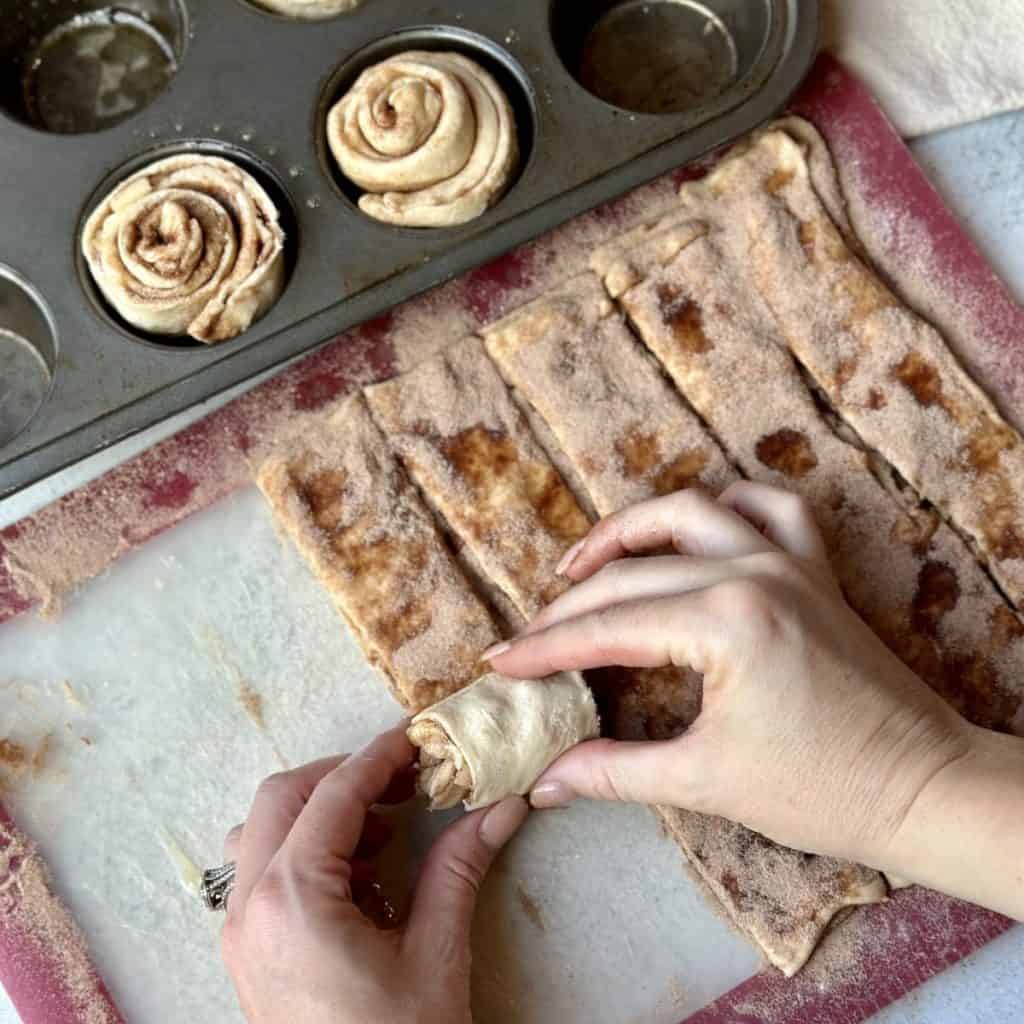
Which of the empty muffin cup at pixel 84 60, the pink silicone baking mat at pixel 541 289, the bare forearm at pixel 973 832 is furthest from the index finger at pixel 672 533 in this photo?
the empty muffin cup at pixel 84 60

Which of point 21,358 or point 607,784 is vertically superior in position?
point 21,358

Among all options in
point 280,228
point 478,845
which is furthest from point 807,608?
point 280,228

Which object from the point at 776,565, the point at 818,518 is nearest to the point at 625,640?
the point at 776,565

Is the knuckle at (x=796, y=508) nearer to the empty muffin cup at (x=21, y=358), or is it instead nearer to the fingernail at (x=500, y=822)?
the fingernail at (x=500, y=822)

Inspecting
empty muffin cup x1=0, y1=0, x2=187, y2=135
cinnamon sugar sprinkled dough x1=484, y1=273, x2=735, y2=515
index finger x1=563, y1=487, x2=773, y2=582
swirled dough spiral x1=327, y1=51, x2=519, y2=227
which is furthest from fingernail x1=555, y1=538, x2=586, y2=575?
empty muffin cup x1=0, y1=0, x2=187, y2=135

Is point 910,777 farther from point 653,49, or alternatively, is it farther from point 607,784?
point 653,49

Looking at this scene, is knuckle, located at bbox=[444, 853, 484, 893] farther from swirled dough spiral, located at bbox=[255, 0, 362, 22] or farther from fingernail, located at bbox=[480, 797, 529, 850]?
swirled dough spiral, located at bbox=[255, 0, 362, 22]

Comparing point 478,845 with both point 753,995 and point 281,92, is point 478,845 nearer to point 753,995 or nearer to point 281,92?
point 753,995
